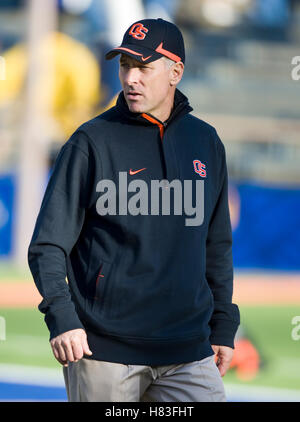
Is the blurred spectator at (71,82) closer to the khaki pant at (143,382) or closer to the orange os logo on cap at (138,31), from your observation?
the orange os logo on cap at (138,31)

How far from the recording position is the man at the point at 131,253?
9.77ft

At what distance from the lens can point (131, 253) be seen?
3.00 metres

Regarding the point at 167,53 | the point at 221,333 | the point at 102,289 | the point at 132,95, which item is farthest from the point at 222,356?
the point at 167,53

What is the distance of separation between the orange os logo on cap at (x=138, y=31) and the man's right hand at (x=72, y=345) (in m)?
1.13

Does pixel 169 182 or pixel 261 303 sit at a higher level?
pixel 169 182

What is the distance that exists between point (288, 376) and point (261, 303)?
5.02 meters

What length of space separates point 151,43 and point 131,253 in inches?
31.6

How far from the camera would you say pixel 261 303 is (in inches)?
487

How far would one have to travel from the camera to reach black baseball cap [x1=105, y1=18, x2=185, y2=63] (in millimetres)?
3117

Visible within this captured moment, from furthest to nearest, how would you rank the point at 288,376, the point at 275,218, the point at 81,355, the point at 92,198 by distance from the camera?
the point at 275,218 → the point at 288,376 → the point at 92,198 → the point at 81,355

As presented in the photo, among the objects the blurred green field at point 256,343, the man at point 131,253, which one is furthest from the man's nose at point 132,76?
the blurred green field at point 256,343

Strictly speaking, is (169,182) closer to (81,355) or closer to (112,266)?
(112,266)

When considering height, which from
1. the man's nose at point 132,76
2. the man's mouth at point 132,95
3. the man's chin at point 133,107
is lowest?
the man's chin at point 133,107
